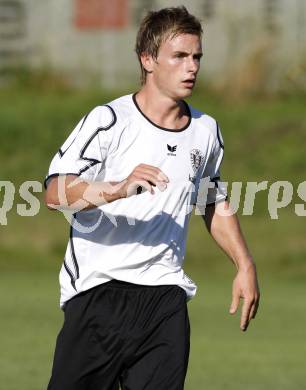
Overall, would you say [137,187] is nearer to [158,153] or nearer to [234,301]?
[158,153]

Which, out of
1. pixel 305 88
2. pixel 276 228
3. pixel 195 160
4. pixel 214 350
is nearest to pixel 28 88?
pixel 305 88

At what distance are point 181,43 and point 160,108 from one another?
11.6 inches

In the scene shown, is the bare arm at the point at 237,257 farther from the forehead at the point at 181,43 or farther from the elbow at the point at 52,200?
the elbow at the point at 52,200

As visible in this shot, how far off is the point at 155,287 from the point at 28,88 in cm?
1655

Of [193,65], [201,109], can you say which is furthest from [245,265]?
[201,109]

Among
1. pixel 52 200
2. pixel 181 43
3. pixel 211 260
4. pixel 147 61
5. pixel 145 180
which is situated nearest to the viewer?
pixel 145 180

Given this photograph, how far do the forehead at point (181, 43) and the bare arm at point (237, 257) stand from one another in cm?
78

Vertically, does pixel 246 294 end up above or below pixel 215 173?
below

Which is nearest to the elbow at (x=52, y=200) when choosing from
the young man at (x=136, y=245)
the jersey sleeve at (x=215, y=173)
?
the young man at (x=136, y=245)

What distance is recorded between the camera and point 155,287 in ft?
18.8

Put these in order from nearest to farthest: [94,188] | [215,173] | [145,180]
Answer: [145,180] → [94,188] → [215,173]

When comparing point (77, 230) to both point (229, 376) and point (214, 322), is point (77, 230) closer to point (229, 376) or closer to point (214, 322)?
point (229, 376)

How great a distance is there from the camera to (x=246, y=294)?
5805mm

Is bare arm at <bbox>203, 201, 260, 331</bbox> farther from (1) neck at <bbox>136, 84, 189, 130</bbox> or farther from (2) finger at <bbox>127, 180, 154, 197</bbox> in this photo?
(2) finger at <bbox>127, 180, 154, 197</bbox>
